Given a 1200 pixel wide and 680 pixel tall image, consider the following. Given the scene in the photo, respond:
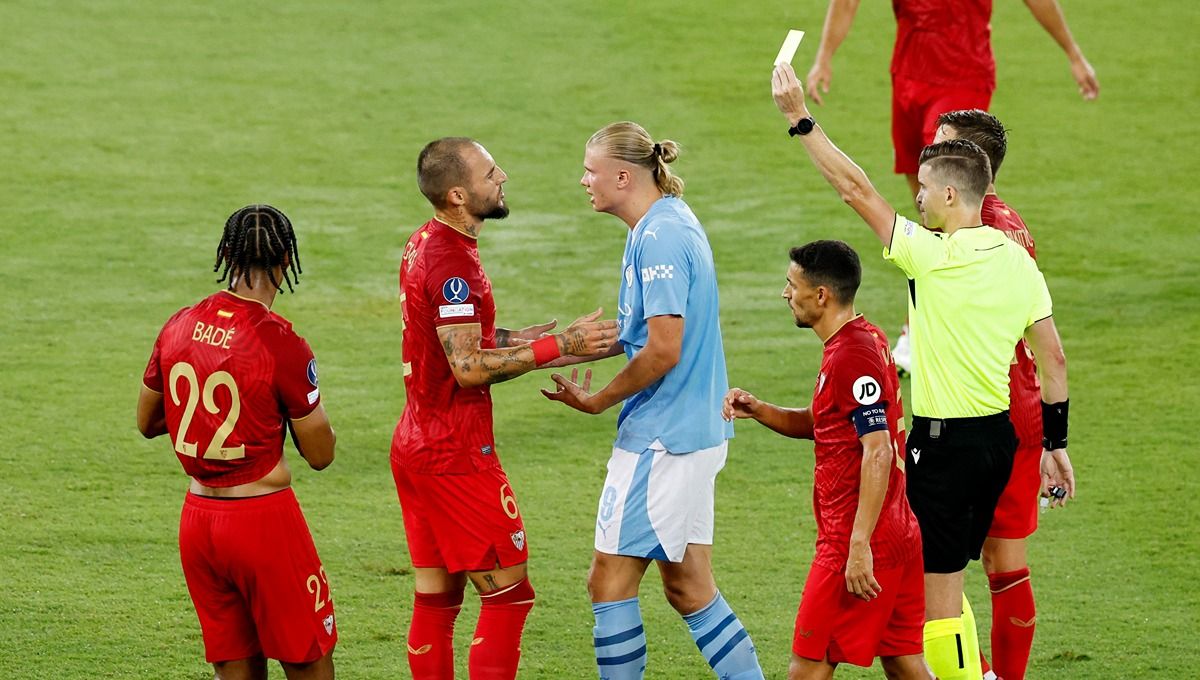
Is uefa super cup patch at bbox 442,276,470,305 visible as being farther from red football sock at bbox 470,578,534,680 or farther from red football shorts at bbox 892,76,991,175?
red football shorts at bbox 892,76,991,175

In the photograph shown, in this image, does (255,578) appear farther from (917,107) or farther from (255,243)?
(917,107)

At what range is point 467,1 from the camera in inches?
709

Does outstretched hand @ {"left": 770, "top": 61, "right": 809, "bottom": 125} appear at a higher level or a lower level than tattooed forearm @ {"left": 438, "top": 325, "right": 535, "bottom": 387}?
higher

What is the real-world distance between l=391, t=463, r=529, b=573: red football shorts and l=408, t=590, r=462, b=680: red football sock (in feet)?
0.76

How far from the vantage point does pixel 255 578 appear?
468 cm

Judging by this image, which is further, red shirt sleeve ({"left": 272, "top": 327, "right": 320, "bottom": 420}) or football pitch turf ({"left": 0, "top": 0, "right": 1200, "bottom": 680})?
football pitch turf ({"left": 0, "top": 0, "right": 1200, "bottom": 680})

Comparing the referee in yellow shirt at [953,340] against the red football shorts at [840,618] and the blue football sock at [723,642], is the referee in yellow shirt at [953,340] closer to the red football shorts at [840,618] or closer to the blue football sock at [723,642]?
the red football shorts at [840,618]

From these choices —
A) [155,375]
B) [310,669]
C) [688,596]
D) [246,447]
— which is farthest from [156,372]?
[688,596]

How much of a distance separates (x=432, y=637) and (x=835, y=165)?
210 cm

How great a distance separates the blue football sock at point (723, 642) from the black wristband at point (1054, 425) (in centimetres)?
128

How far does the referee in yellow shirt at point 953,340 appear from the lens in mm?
4957

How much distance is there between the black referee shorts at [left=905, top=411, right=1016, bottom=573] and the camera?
5.11 meters

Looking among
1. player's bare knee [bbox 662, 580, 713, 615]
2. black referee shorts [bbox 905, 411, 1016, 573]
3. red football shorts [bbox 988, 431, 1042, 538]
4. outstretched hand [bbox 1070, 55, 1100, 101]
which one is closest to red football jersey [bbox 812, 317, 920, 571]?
black referee shorts [bbox 905, 411, 1016, 573]

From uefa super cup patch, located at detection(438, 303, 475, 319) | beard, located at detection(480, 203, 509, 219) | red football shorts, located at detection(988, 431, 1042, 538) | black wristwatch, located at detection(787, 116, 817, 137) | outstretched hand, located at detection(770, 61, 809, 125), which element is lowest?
red football shorts, located at detection(988, 431, 1042, 538)
